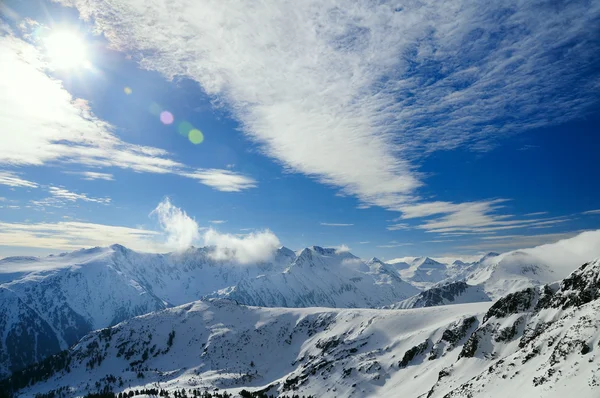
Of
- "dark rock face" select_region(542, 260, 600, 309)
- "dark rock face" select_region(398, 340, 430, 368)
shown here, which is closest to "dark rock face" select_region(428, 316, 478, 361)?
"dark rock face" select_region(398, 340, 430, 368)

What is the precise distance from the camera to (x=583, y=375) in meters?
45.0

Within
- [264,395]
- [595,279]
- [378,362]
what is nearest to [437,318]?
[378,362]

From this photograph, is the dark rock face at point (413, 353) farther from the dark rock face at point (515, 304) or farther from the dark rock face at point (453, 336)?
the dark rock face at point (515, 304)

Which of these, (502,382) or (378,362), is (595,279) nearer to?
(502,382)

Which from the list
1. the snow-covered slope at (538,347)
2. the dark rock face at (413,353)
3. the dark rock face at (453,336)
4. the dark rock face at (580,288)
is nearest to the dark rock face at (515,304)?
the snow-covered slope at (538,347)

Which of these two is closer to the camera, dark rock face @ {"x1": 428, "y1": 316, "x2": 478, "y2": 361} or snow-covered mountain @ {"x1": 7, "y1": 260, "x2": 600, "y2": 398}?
snow-covered mountain @ {"x1": 7, "y1": 260, "x2": 600, "y2": 398}

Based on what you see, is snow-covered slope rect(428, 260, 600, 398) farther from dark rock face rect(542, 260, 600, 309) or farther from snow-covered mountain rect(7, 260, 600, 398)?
snow-covered mountain rect(7, 260, 600, 398)

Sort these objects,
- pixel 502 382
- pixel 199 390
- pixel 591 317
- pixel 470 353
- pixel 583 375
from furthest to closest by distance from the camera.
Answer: pixel 199 390 < pixel 470 353 < pixel 502 382 < pixel 591 317 < pixel 583 375

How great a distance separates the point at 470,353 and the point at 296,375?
363ft

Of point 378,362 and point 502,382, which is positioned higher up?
point 502,382

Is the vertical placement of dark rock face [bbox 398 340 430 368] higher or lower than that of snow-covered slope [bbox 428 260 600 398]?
lower

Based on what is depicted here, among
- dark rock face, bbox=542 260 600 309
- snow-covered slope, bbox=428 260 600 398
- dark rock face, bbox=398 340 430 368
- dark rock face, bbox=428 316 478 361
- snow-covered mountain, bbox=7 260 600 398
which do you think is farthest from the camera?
dark rock face, bbox=398 340 430 368

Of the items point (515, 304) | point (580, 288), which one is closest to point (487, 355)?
point (515, 304)

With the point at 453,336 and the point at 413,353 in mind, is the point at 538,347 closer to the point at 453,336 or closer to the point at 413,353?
the point at 453,336
